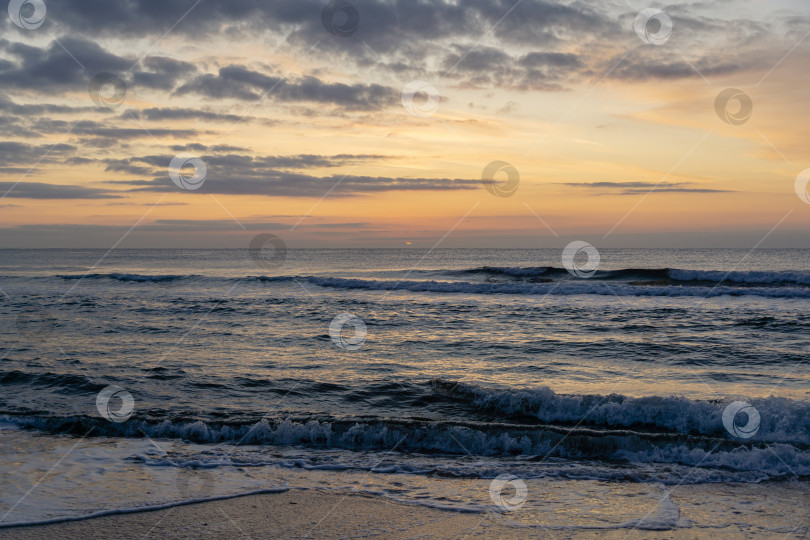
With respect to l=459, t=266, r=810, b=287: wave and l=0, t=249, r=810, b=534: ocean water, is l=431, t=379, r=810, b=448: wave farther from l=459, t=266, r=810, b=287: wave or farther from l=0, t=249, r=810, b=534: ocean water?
l=459, t=266, r=810, b=287: wave

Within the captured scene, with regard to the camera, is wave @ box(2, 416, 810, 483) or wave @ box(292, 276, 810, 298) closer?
wave @ box(2, 416, 810, 483)

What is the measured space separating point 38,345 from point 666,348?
60.4 feet

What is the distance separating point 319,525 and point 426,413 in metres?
4.84

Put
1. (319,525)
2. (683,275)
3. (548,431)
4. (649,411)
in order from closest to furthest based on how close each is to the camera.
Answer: (319,525)
(548,431)
(649,411)
(683,275)

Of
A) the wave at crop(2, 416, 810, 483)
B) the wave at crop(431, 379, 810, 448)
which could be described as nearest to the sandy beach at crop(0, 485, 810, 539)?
the wave at crop(2, 416, 810, 483)

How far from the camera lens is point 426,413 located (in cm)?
1054

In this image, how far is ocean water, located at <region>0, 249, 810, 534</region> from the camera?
686cm

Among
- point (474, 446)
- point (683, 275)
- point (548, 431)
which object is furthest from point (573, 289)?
point (474, 446)

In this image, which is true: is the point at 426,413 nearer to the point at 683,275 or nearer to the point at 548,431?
the point at 548,431

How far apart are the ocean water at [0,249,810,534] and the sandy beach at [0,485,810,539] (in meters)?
0.20

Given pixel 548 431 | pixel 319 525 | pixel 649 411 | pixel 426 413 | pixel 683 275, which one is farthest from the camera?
pixel 683 275

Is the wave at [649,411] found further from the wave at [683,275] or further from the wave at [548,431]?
the wave at [683,275]

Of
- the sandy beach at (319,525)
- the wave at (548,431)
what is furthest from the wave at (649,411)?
the sandy beach at (319,525)

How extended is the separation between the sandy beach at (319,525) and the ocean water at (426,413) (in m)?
0.20
